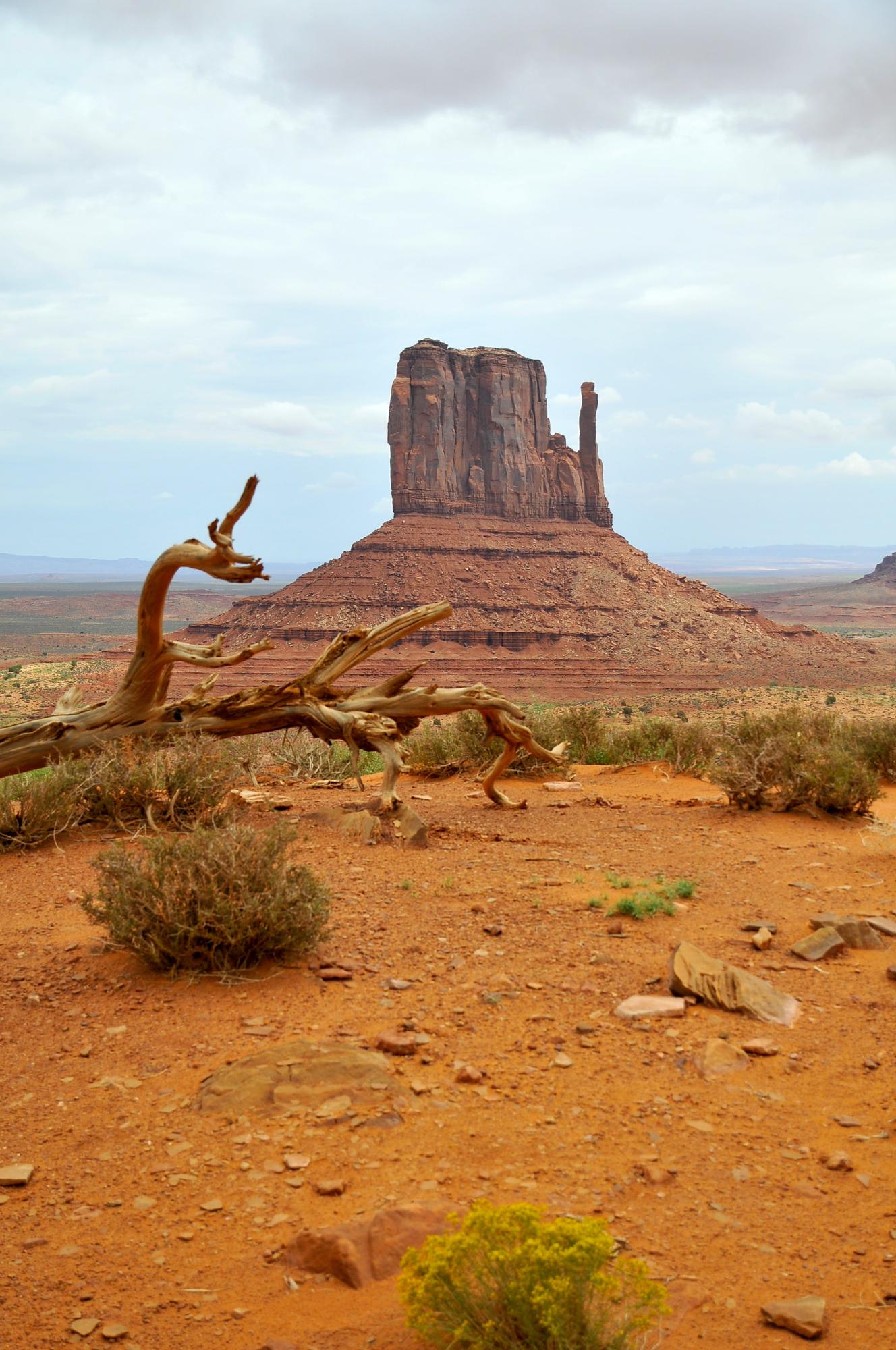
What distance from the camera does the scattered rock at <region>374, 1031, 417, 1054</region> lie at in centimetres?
495

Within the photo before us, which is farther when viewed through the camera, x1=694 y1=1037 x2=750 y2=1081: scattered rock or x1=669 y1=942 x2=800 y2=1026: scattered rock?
x1=669 y1=942 x2=800 y2=1026: scattered rock

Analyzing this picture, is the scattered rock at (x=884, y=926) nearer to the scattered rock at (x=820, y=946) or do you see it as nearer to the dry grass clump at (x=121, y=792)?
the scattered rock at (x=820, y=946)

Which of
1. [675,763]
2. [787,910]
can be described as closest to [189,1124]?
[787,910]

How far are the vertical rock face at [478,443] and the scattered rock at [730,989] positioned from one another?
283 feet

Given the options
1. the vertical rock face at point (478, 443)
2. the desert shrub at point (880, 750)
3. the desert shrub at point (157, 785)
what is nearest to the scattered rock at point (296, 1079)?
the desert shrub at point (157, 785)

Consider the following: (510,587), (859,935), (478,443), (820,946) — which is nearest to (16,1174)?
(820,946)

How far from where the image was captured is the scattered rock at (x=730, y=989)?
5.57 metres

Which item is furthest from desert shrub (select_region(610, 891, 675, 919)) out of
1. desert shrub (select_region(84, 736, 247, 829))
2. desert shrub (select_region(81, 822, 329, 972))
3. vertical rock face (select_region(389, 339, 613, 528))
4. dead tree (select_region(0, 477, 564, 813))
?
vertical rock face (select_region(389, 339, 613, 528))

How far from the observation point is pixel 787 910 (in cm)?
730

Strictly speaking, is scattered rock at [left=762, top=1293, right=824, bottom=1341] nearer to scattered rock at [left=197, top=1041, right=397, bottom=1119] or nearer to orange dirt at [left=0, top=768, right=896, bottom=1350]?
orange dirt at [left=0, top=768, right=896, bottom=1350]

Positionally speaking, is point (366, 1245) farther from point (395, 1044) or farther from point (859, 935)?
point (859, 935)

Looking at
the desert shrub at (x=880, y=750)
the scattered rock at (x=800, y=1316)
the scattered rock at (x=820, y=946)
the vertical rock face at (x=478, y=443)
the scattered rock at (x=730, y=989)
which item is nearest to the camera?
the scattered rock at (x=800, y=1316)

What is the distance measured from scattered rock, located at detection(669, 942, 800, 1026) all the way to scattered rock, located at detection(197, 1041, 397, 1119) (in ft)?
5.91

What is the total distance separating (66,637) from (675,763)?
110 metres
